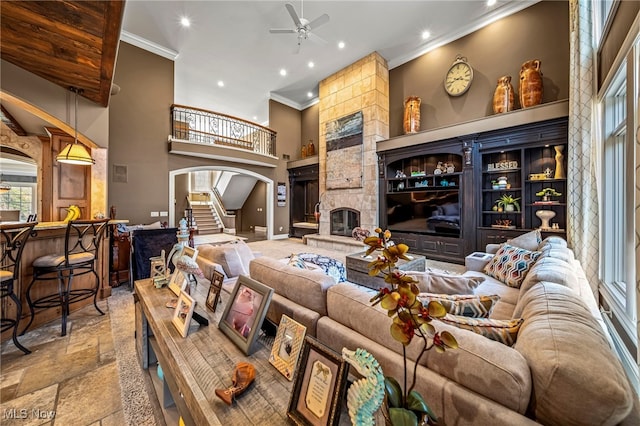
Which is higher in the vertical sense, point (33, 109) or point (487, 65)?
point (487, 65)

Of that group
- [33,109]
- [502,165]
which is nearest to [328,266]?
[33,109]

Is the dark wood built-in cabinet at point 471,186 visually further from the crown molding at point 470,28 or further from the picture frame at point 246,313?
the picture frame at point 246,313

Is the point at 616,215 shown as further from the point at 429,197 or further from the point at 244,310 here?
the point at 244,310

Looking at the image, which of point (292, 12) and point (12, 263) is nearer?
point (12, 263)

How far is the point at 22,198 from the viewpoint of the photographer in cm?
990

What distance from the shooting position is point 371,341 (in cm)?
99

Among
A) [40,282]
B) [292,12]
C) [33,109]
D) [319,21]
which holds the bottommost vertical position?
[40,282]

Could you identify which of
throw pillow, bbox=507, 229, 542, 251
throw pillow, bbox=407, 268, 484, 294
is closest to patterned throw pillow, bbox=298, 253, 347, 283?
throw pillow, bbox=407, 268, 484, 294

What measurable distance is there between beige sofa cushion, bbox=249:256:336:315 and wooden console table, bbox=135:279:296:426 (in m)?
0.31

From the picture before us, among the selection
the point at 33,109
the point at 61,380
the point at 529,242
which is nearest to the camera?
the point at 61,380

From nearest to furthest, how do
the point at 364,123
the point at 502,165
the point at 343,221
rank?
the point at 502,165
the point at 364,123
the point at 343,221

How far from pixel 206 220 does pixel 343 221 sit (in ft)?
19.3

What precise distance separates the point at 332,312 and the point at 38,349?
2947mm

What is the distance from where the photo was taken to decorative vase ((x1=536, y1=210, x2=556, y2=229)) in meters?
4.11
